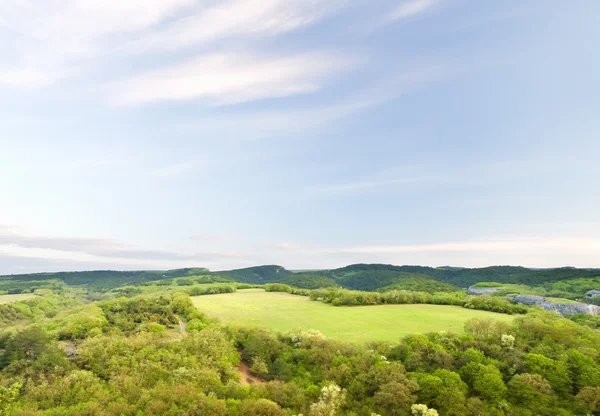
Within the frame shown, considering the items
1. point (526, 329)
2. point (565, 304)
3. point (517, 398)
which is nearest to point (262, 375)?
point (517, 398)

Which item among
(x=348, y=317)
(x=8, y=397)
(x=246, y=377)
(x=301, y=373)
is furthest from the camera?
(x=348, y=317)

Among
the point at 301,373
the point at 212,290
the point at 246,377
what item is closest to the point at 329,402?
the point at 301,373

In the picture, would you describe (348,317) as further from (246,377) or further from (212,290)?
(212,290)

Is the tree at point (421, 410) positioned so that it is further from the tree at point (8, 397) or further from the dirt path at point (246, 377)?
the tree at point (8, 397)

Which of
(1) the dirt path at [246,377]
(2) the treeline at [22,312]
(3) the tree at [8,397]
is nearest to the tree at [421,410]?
(1) the dirt path at [246,377]

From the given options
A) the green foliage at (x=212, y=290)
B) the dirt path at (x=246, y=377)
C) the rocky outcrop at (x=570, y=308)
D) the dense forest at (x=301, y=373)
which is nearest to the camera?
the dense forest at (x=301, y=373)

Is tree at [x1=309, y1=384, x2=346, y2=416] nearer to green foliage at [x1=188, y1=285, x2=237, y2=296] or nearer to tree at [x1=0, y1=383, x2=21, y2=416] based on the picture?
tree at [x1=0, y1=383, x2=21, y2=416]

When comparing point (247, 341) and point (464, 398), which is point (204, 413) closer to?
point (247, 341)
